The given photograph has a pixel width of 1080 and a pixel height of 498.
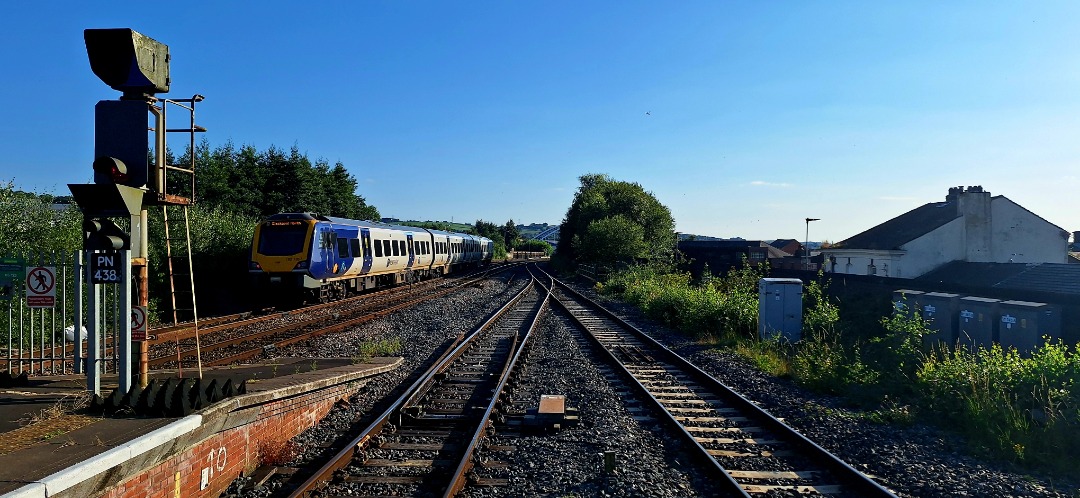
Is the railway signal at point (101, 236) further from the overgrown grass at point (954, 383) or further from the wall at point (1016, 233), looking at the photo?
the wall at point (1016, 233)

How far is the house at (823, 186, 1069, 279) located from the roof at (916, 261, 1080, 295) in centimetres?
360

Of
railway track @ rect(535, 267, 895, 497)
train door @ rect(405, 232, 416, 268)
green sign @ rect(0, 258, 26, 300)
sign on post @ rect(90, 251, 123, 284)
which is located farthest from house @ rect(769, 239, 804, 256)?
sign on post @ rect(90, 251, 123, 284)

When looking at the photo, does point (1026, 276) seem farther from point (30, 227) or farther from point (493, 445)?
point (30, 227)

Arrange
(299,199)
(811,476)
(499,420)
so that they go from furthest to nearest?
1. (299,199)
2. (499,420)
3. (811,476)

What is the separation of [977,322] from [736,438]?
6487 mm

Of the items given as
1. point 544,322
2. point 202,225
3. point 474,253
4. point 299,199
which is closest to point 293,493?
point 544,322

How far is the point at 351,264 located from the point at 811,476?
17890 mm

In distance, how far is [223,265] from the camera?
74.1ft

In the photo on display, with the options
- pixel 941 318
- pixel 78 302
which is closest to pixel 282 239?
pixel 78 302

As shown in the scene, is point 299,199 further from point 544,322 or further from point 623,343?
point 623,343

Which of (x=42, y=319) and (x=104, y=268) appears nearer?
(x=104, y=268)

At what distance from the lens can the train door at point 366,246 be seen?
22.3 metres

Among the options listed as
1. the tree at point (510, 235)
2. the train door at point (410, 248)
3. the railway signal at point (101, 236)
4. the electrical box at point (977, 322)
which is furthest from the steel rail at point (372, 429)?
the tree at point (510, 235)

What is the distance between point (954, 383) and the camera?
779 cm
